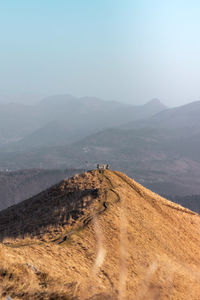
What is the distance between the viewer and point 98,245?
16.0 m

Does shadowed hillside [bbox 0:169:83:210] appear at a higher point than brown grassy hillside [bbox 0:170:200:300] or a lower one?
lower

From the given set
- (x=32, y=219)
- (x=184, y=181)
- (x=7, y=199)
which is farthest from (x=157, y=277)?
(x=184, y=181)

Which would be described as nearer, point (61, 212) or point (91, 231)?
point (91, 231)

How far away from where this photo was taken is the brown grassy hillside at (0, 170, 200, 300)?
1177cm

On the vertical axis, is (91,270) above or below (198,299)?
above

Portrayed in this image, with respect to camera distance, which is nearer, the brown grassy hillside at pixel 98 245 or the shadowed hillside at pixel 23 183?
the brown grassy hillside at pixel 98 245

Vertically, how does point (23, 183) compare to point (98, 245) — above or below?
below

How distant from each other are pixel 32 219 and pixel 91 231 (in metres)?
6.06

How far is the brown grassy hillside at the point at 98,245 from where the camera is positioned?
38.6 feet

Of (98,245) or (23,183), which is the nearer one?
(98,245)

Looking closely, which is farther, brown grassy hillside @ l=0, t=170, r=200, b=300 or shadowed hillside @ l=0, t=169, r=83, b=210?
shadowed hillside @ l=0, t=169, r=83, b=210

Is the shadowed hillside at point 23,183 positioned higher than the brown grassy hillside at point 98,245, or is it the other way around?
the brown grassy hillside at point 98,245

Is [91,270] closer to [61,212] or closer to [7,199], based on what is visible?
[61,212]

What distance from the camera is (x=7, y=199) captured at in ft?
363
